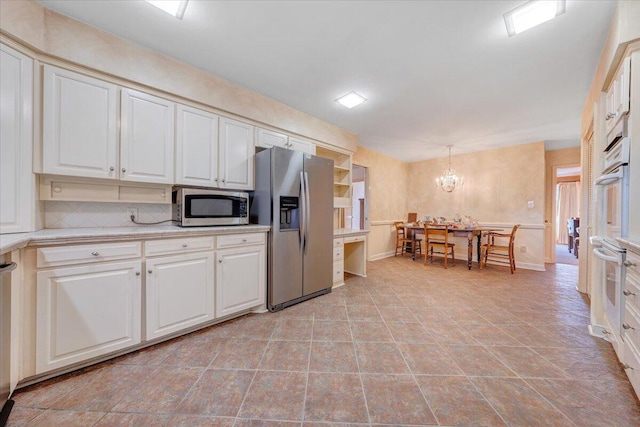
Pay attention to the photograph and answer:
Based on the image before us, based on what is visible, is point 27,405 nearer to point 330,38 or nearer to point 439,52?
point 330,38

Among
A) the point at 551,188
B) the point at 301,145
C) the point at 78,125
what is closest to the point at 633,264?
the point at 301,145

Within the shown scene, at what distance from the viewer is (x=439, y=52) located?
2.13 meters

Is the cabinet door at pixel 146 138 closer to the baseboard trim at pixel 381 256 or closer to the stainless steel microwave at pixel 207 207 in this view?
the stainless steel microwave at pixel 207 207

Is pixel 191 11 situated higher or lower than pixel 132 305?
higher

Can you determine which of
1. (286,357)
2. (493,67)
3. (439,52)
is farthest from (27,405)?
(493,67)

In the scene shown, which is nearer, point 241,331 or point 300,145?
point 241,331

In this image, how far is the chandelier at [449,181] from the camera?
5.38 meters

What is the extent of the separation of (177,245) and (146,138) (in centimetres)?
101

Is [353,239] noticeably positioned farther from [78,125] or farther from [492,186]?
[492,186]

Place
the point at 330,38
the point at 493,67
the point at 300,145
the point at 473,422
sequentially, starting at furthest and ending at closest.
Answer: the point at 300,145
the point at 493,67
the point at 330,38
the point at 473,422

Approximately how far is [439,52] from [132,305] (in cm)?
327

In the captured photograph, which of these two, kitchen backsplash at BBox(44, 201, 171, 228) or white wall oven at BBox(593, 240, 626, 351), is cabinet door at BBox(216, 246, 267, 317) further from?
white wall oven at BBox(593, 240, 626, 351)

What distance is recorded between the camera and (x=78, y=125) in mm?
1843

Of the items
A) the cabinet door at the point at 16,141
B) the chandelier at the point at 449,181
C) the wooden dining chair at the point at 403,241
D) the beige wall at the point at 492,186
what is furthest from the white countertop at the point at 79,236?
the beige wall at the point at 492,186
